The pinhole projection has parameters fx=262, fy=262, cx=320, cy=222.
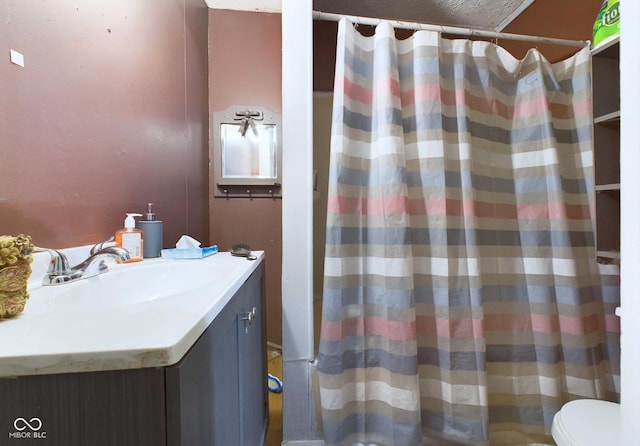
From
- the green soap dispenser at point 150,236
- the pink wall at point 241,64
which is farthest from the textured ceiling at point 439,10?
the green soap dispenser at point 150,236

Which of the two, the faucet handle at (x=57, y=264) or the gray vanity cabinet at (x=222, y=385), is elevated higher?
the faucet handle at (x=57, y=264)

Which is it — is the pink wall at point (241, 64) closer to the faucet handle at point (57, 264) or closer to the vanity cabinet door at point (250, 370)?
the vanity cabinet door at point (250, 370)

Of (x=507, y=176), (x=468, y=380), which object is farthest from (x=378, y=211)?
(x=468, y=380)

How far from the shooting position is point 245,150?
160 centimetres

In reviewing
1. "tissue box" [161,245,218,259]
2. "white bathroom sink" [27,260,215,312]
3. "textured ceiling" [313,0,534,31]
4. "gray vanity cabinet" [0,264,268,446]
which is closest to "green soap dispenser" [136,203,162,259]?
"tissue box" [161,245,218,259]

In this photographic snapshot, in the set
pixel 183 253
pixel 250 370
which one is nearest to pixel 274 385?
pixel 250 370

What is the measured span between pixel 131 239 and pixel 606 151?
1.79 meters

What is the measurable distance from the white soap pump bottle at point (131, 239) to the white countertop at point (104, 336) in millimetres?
455

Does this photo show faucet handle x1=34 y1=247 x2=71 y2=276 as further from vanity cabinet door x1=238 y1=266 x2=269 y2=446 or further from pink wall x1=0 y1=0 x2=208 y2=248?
Answer: vanity cabinet door x1=238 y1=266 x2=269 y2=446

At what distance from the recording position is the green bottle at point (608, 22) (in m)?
0.93

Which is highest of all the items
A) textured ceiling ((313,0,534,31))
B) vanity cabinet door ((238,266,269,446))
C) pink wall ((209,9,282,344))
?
textured ceiling ((313,0,534,31))

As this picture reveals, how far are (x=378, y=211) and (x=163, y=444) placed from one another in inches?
33.4

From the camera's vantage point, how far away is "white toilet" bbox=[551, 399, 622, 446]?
687 mm

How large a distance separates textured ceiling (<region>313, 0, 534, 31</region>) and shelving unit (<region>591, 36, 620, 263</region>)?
3.18 feet
